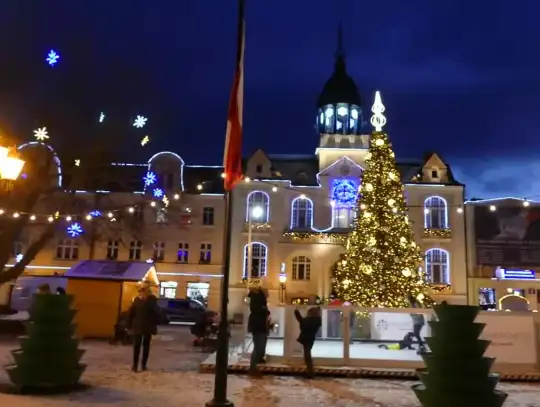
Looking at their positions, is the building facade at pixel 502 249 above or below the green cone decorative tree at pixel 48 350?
above

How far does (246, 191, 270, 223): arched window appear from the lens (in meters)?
40.8

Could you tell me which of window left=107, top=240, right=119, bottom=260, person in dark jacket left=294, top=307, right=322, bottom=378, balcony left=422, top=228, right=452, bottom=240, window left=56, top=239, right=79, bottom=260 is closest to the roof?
person in dark jacket left=294, top=307, right=322, bottom=378

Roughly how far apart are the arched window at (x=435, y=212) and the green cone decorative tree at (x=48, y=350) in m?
33.9

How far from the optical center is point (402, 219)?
2473cm

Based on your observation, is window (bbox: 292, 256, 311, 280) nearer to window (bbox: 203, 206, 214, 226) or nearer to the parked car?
window (bbox: 203, 206, 214, 226)

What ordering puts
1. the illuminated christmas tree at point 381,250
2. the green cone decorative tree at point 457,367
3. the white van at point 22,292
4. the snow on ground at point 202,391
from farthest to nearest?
the white van at point 22,292 < the illuminated christmas tree at point 381,250 < the snow on ground at point 202,391 < the green cone decorative tree at point 457,367

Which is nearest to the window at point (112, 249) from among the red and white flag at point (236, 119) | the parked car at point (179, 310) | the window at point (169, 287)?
the window at point (169, 287)

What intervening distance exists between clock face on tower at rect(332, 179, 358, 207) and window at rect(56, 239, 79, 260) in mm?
18751

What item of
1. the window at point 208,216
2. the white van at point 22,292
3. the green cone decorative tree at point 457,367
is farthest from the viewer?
the window at point 208,216

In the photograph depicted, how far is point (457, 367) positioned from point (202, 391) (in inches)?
178

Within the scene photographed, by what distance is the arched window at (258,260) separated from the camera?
132 ft

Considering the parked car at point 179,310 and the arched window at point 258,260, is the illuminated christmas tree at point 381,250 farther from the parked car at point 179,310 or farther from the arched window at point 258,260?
the arched window at point 258,260

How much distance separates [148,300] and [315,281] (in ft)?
89.7

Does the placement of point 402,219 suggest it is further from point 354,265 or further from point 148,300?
point 148,300
